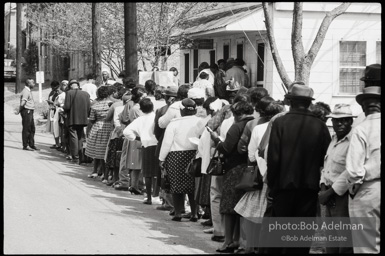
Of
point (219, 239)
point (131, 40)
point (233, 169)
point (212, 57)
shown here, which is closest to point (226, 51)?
point (212, 57)

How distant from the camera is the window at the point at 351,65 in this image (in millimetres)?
21641

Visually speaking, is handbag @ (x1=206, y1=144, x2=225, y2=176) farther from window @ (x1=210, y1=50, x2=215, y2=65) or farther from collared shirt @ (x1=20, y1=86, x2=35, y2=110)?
window @ (x1=210, y1=50, x2=215, y2=65)

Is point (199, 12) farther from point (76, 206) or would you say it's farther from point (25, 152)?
point (76, 206)

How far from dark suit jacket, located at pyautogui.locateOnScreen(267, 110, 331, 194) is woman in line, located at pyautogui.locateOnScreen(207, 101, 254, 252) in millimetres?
1330

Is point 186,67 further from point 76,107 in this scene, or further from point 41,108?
point 76,107

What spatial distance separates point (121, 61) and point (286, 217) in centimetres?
2332

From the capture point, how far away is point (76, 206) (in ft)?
43.1

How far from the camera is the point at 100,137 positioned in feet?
55.4

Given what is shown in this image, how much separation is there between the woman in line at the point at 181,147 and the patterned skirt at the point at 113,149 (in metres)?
4.04

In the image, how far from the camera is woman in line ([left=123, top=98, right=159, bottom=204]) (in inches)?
541

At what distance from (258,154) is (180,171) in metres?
3.03

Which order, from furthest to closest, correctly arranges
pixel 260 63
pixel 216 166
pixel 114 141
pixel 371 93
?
pixel 260 63
pixel 114 141
pixel 216 166
pixel 371 93

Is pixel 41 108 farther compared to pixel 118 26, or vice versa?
pixel 41 108

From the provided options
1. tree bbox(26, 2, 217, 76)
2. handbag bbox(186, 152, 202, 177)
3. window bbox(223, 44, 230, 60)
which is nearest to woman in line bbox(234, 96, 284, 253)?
handbag bbox(186, 152, 202, 177)
